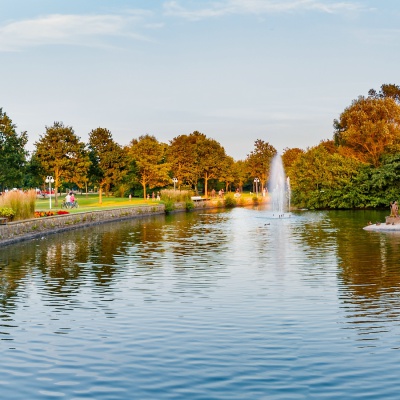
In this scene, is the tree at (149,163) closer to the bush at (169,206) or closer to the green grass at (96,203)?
the green grass at (96,203)

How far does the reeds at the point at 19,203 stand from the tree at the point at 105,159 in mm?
39650

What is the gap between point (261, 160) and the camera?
146 meters

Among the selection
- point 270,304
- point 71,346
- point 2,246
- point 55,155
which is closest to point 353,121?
point 55,155

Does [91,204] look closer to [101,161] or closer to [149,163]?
[101,161]

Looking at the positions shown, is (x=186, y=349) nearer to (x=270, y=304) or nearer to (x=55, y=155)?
(x=270, y=304)

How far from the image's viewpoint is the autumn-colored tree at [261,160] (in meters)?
146

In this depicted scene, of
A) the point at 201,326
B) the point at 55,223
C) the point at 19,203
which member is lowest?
the point at 201,326

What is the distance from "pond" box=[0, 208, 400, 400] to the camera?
1034 centimetres

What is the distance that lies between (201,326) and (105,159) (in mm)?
71073

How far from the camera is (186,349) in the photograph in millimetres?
12344

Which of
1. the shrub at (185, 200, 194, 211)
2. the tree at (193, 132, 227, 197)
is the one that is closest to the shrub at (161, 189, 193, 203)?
the shrub at (185, 200, 194, 211)

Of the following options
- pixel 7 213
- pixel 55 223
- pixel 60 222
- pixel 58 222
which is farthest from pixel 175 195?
pixel 7 213

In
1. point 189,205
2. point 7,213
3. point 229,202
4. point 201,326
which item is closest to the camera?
point 201,326

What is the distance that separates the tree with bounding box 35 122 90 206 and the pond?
47.3m
